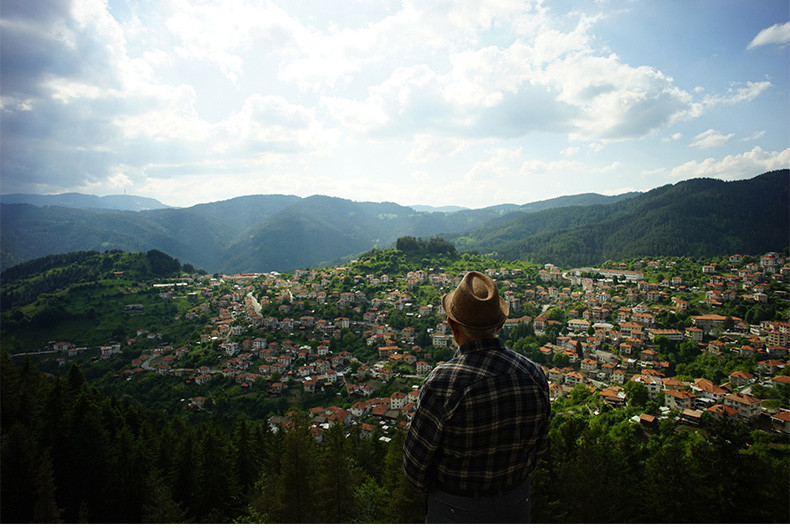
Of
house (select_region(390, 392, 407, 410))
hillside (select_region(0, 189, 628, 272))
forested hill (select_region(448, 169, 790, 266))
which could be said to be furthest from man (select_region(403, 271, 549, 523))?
hillside (select_region(0, 189, 628, 272))

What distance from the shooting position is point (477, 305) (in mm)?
1642

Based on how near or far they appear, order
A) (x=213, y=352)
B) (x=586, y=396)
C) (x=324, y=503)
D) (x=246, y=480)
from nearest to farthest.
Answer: (x=324, y=503) → (x=246, y=480) → (x=586, y=396) → (x=213, y=352)

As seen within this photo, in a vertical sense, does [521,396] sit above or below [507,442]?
above

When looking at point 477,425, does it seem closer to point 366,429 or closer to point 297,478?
point 297,478

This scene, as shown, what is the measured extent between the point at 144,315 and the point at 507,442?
62.4m

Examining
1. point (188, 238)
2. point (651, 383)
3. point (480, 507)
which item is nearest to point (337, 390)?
point (651, 383)

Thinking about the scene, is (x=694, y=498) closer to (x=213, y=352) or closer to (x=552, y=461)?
(x=552, y=461)

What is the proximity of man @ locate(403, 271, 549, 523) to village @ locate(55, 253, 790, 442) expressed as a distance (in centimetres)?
1507

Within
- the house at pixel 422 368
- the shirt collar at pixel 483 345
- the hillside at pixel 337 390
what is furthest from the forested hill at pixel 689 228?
the shirt collar at pixel 483 345

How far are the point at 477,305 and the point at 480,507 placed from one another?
88 centimetres

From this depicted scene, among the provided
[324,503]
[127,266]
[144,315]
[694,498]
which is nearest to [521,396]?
[324,503]

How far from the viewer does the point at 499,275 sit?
64125 mm

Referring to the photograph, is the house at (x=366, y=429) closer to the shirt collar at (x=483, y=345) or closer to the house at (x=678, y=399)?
the house at (x=678, y=399)

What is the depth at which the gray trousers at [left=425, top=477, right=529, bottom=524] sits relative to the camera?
5.17ft
